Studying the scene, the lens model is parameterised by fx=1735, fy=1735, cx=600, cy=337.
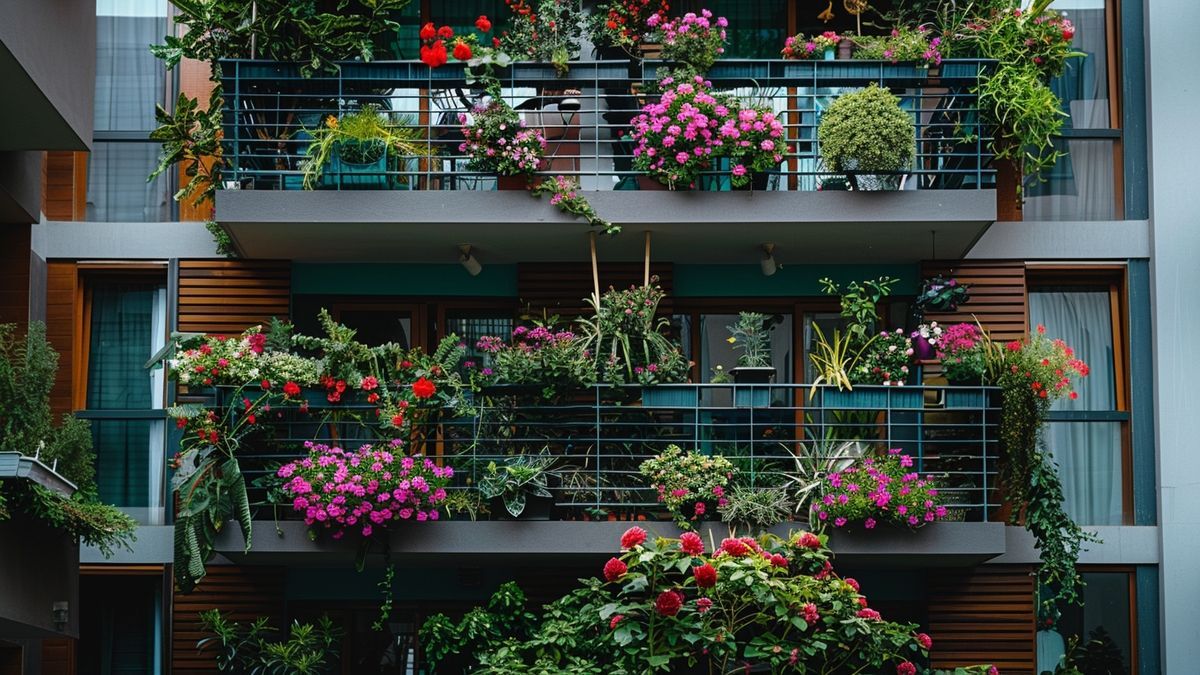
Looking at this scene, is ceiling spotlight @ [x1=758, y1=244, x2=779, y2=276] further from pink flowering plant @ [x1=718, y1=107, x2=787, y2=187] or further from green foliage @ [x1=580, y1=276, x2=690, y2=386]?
green foliage @ [x1=580, y1=276, x2=690, y2=386]

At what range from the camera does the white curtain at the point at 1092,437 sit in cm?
1466

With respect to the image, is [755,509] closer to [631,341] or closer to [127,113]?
[631,341]

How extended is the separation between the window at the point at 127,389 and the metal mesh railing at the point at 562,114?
5.19 feet

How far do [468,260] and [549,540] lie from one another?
2.65 metres

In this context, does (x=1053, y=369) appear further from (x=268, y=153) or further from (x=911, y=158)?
(x=268, y=153)

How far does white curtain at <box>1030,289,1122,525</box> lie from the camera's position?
14656 mm

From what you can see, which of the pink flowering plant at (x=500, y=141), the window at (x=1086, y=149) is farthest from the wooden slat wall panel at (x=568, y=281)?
the window at (x=1086, y=149)

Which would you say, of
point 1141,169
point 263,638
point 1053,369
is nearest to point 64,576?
point 263,638

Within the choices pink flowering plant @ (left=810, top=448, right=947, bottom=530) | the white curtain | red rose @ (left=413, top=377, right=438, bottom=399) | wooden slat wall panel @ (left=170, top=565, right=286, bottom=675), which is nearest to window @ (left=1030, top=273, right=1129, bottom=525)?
the white curtain

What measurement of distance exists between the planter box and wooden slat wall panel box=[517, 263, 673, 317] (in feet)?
5.48

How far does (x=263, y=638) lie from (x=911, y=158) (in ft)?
21.5

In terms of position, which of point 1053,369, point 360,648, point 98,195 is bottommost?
point 360,648

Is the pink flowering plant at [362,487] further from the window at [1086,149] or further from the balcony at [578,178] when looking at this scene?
the window at [1086,149]

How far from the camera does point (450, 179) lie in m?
14.7
